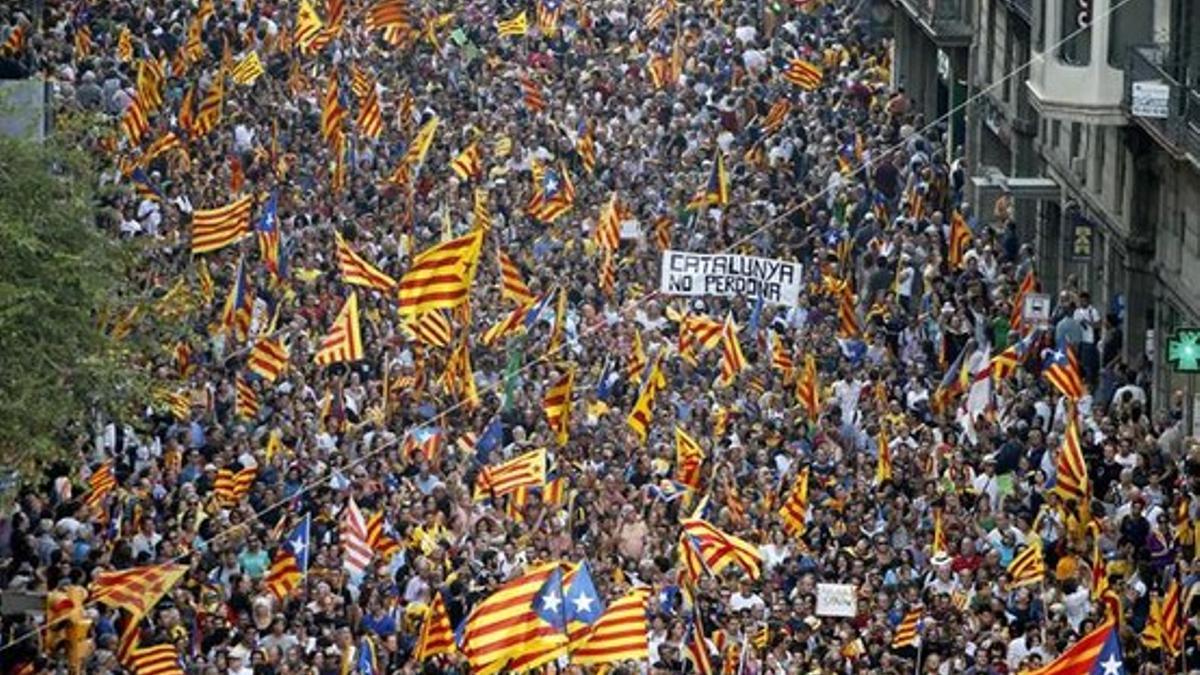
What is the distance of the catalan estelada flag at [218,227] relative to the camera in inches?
2291

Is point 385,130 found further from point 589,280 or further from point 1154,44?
point 1154,44

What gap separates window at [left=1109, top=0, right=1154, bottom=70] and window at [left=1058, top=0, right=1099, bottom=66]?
42cm

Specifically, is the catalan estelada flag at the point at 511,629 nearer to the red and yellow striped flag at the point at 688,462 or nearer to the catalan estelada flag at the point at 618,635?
the catalan estelada flag at the point at 618,635

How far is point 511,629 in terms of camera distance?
41625 mm

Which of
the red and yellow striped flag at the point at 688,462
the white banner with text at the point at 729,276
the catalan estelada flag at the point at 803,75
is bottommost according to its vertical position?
Answer: the catalan estelada flag at the point at 803,75

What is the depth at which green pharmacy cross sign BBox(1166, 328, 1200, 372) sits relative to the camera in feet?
168

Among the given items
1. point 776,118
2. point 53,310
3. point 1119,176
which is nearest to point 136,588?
point 53,310

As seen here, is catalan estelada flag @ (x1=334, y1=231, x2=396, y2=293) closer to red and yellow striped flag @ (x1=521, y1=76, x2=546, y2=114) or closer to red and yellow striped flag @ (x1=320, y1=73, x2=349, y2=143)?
red and yellow striped flag @ (x1=320, y1=73, x2=349, y2=143)

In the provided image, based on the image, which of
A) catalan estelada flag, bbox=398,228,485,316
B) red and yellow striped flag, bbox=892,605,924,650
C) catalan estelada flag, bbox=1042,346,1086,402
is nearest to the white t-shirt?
catalan estelada flag, bbox=1042,346,1086,402

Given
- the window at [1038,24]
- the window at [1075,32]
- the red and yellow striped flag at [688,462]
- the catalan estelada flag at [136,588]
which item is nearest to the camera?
the catalan estelada flag at [136,588]

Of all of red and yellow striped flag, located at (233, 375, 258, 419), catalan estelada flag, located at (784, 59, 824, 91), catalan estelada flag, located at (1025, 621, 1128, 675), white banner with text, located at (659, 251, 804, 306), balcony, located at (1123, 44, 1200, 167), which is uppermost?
Result: balcony, located at (1123, 44, 1200, 167)

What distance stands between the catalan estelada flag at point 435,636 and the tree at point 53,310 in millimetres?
4704

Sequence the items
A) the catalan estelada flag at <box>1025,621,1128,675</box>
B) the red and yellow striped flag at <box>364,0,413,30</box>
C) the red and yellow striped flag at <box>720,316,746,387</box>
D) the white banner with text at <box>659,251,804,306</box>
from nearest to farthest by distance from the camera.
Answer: the catalan estelada flag at <box>1025,621,1128,675</box>, the red and yellow striped flag at <box>720,316,746,387</box>, the white banner with text at <box>659,251,804,306</box>, the red and yellow striped flag at <box>364,0,413,30</box>

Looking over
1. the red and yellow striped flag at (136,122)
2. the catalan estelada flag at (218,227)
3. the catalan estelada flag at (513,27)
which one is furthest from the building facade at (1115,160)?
the catalan estelada flag at (513,27)
